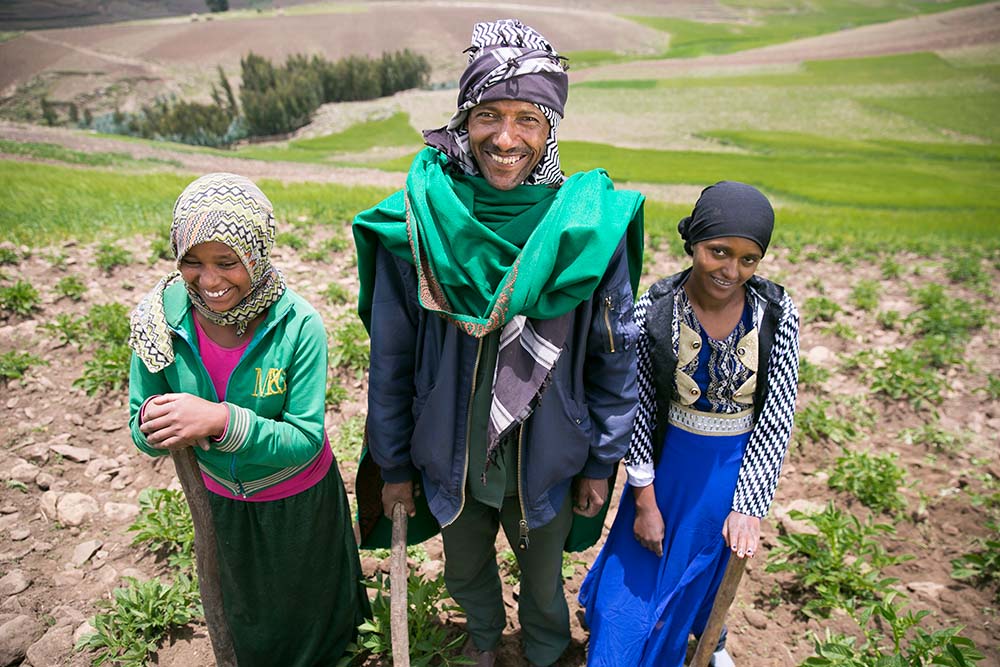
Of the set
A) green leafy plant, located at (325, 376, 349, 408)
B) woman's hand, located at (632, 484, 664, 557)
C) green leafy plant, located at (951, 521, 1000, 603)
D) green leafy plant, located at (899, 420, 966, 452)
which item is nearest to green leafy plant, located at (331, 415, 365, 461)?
green leafy plant, located at (325, 376, 349, 408)

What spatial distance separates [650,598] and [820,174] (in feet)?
52.6

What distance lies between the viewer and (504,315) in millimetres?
1483

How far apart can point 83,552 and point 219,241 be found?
2.19 metres

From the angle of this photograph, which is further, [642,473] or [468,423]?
[642,473]

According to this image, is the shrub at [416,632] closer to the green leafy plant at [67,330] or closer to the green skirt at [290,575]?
the green skirt at [290,575]

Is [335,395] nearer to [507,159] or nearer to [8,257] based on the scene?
[507,159]

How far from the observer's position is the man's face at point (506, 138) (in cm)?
151

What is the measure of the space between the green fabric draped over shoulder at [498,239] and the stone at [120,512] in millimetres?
2369

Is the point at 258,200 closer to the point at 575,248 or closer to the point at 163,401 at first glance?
the point at 163,401

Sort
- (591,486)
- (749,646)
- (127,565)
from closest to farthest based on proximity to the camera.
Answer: (591,486) → (749,646) → (127,565)

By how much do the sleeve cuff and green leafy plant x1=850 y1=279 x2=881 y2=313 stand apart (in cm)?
468

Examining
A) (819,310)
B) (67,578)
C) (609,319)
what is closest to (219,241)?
(609,319)

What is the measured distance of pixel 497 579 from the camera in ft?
7.46

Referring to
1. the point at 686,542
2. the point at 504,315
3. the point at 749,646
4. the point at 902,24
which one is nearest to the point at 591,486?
the point at 686,542
